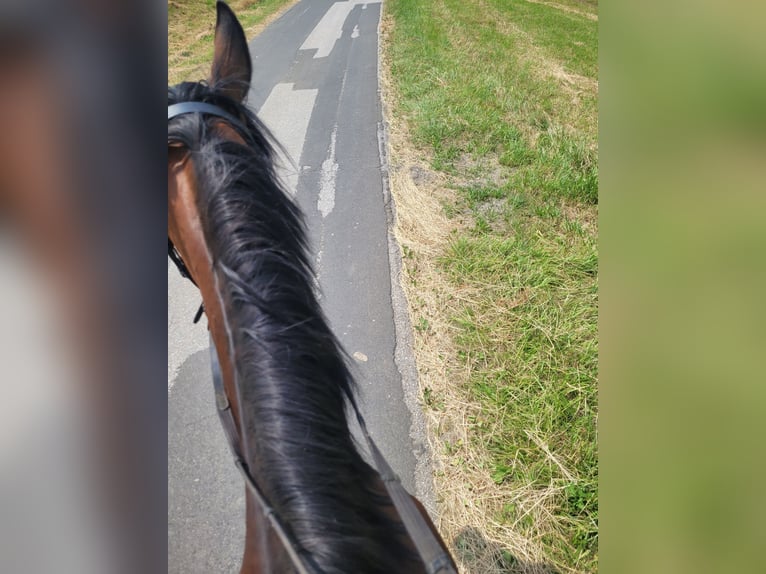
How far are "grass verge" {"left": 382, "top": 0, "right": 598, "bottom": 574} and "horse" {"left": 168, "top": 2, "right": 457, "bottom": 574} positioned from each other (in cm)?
82

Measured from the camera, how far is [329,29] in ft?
39.4

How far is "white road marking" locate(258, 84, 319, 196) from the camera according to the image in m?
5.59

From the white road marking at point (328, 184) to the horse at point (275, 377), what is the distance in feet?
10.4

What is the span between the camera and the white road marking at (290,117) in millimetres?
5594

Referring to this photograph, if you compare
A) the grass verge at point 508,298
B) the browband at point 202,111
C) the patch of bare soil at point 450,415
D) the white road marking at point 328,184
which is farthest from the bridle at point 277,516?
the white road marking at point 328,184

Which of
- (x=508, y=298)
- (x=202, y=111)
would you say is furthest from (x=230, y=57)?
(x=508, y=298)

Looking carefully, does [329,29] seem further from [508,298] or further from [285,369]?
[285,369]

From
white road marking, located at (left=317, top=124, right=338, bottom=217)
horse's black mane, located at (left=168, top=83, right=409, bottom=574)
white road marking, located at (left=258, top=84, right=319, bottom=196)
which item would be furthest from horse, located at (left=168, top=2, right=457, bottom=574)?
white road marking, located at (left=258, top=84, right=319, bottom=196)

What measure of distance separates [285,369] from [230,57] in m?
1.13

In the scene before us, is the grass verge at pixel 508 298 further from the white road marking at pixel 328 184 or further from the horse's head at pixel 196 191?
the horse's head at pixel 196 191
